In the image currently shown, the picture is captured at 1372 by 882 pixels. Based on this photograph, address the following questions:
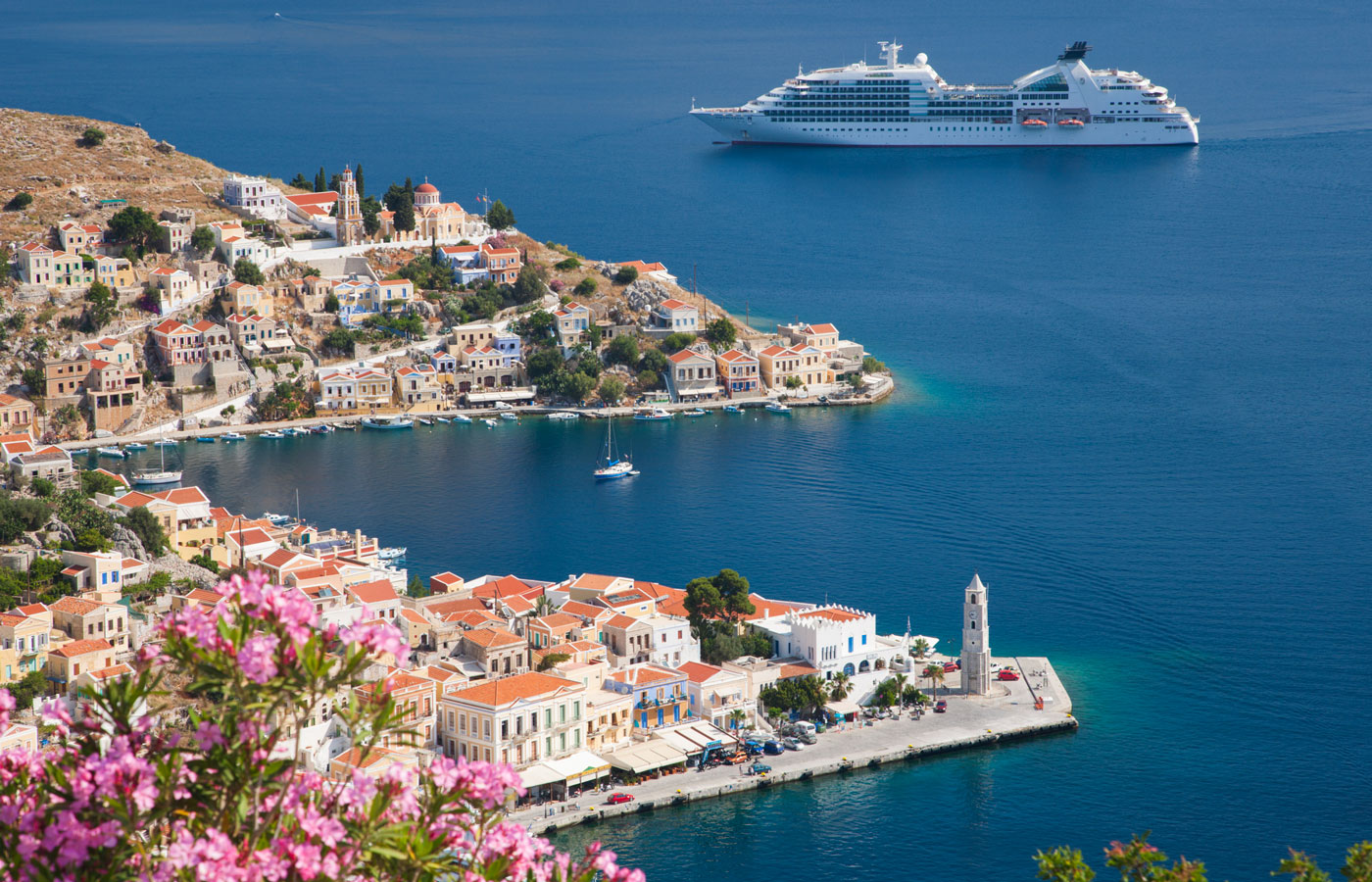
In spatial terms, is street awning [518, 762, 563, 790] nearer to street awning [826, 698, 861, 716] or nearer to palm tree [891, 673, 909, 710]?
street awning [826, 698, 861, 716]

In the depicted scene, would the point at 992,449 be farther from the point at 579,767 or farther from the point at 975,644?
the point at 579,767

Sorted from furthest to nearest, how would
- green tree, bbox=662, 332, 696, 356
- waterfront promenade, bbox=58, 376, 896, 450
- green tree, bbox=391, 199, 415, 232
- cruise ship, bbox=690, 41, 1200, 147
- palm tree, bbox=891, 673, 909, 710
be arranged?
cruise ship, bbox=690, 41, 1200, 147
green tree, bbox=391, 199, 415, 232
green tree, bbox=662, 332, 696, 356
waterfront promenade, bbox=58, 376, 896, 450
palm tree, bbox=891, 673, 909, 710

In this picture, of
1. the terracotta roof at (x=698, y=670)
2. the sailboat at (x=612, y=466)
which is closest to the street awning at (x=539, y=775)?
the terracotta roof at (x=698, y=670)

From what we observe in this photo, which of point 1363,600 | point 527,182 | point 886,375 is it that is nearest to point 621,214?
point 527,182

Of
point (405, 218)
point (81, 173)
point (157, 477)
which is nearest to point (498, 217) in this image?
point (405, 218)

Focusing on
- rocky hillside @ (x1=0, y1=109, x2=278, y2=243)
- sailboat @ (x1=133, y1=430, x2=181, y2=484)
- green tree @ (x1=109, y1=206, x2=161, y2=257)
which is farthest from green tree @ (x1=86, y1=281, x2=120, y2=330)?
sailboat @ (x1=133, y1=430, x2=181, y2=484)

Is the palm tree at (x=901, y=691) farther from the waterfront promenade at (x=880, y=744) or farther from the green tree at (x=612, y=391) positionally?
the green tree at (x=612, y=391)

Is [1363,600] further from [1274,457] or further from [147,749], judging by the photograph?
[147,749]
